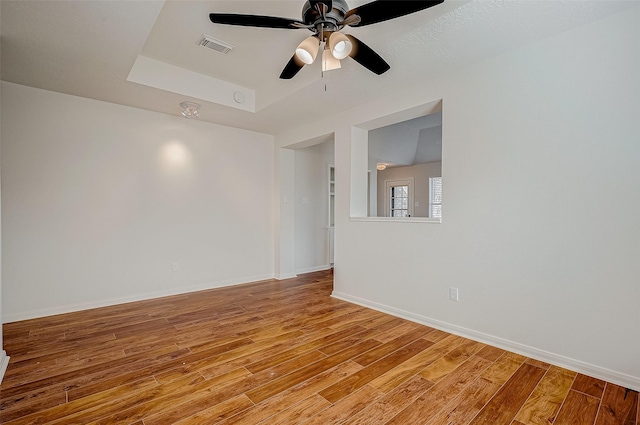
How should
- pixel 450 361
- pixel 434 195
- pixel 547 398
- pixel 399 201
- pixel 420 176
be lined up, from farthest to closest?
1. pixel 399 201
2. pixel 420 176
3. pixel 434 195
4. pixel 450 361
5. pixel 547 398

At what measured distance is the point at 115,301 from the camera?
12.3 feet

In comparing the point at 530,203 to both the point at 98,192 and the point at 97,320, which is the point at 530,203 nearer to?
the point at 97,320

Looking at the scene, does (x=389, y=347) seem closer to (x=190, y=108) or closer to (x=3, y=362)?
(x=3, y=362)

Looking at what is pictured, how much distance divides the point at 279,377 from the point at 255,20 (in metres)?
2.32

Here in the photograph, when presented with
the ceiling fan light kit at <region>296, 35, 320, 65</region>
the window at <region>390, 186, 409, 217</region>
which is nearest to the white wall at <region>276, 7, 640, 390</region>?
the ceiling fan light kit at <region>296, 35, 320, 65</region>

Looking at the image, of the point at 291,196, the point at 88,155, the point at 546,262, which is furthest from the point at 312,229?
the point at 546,262

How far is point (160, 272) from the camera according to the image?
4102mm

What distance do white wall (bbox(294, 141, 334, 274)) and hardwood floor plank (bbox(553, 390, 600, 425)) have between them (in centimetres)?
413

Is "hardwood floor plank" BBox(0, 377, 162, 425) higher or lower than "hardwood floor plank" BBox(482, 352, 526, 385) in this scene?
higher

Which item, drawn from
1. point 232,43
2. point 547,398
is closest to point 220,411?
point 547,398

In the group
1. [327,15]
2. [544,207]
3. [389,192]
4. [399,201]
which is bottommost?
[544,207]

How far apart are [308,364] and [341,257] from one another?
1.86 m

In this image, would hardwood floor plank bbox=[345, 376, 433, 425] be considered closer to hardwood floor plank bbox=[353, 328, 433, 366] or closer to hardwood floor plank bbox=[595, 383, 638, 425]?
hardwood floor plank bbox=[353, 328, 433, 366]

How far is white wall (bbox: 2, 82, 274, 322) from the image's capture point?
3.23 meters
